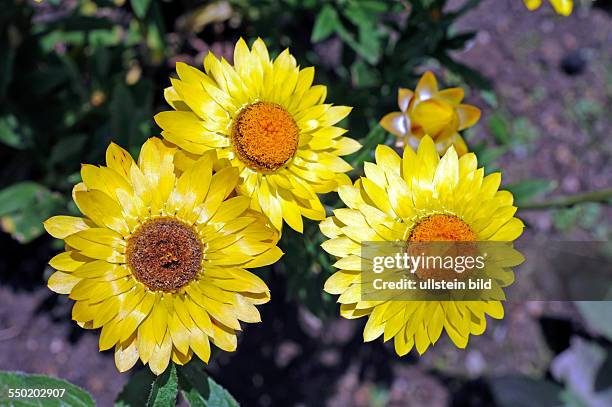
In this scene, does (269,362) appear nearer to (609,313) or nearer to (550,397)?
(550,397)

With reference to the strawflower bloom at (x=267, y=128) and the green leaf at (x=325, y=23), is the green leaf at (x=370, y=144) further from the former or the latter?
the green leaf at (x=325, y=23)

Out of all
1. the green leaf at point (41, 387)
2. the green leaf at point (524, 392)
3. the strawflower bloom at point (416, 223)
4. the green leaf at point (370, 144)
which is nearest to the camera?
the strawflower bloom at point (416, 223)

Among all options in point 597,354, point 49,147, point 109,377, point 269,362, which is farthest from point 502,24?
point 109,377

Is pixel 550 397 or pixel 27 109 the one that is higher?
pixel 27 109

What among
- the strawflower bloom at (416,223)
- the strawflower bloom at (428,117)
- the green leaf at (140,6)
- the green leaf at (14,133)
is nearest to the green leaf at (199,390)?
the strawflower bloom at (416,223)

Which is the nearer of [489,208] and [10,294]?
[489,208]

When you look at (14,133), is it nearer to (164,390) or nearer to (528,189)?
(164,390)

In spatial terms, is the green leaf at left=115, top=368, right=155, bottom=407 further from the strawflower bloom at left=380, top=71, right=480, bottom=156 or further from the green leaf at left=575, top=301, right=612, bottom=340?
the green leaf at left=575, top=301, right=612, bottom=340

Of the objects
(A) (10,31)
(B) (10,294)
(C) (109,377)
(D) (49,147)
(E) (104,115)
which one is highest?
(A) (10,31)
